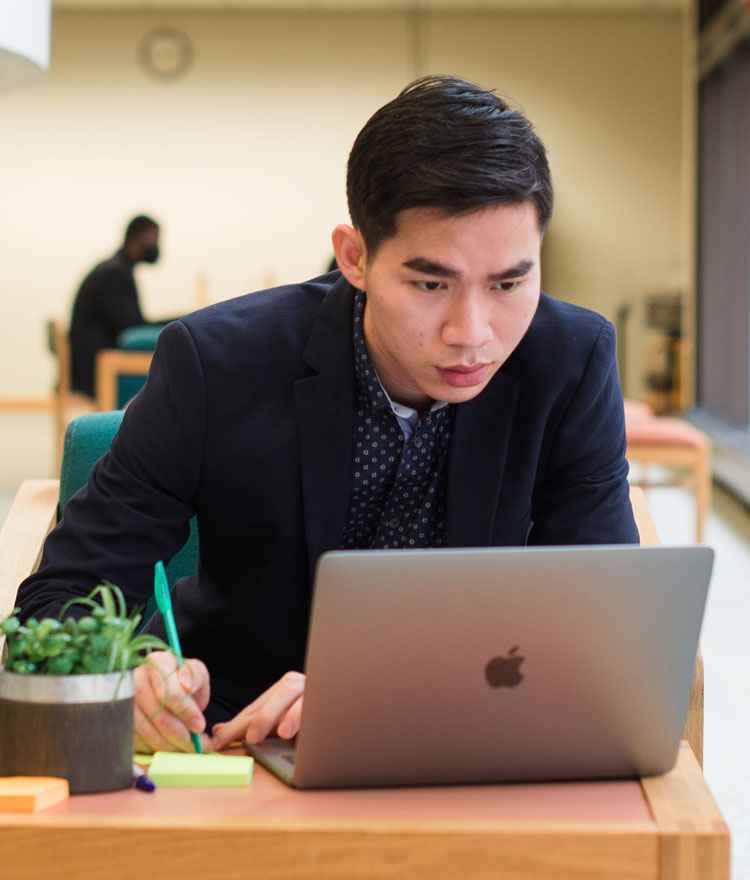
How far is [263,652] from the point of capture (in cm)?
131

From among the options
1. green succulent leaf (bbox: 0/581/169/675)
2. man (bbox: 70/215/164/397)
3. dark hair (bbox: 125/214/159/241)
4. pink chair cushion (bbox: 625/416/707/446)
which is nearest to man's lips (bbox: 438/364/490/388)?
green succulent leaf (bbox: 0/581/169/675)

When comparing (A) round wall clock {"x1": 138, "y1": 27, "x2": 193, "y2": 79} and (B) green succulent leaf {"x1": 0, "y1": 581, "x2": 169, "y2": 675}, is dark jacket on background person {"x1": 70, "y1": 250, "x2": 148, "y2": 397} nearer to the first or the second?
(A) round wall clock {"x1": 138, "y1": 27, "x2": 193, "y2": 79}

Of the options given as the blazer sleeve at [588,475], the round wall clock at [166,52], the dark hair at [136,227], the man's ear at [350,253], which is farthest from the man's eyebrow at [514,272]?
the round wall clock at [166,52]

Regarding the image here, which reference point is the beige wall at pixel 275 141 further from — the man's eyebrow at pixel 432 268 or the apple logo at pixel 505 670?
the apple logo at pixel 505 670

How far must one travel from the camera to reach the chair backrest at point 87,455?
60.4 inches

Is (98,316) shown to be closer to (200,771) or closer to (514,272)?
(514,272)

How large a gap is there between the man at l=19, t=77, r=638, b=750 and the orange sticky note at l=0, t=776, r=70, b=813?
328 millimetres

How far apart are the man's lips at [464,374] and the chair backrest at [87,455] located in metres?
0.54

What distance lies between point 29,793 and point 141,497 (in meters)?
0.49

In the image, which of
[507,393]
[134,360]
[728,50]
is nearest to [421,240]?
[507,393]

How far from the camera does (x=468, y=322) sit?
1043 mm

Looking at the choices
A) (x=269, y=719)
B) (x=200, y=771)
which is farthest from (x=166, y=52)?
(x=200, y=771)

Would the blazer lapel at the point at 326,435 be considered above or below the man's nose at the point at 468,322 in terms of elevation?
below

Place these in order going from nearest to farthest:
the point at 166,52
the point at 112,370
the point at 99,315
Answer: the point at 112,370
the point at 99,315
the point at 166,52
